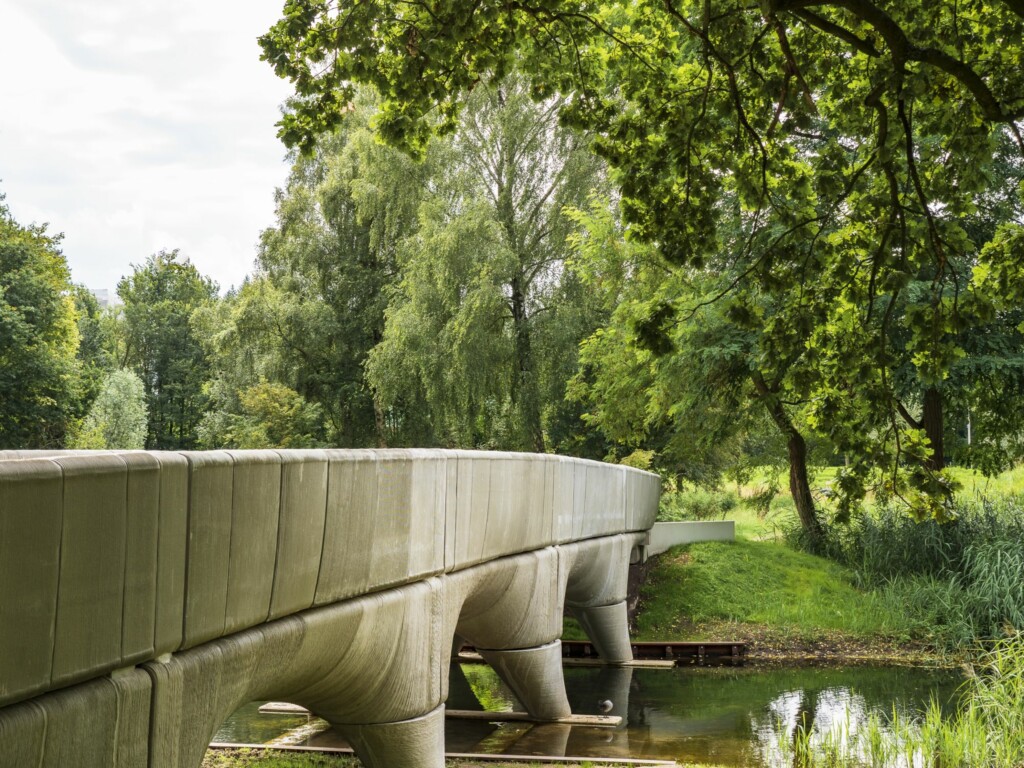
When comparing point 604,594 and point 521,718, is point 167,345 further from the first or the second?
point 521,718

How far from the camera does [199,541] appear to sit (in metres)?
4.84

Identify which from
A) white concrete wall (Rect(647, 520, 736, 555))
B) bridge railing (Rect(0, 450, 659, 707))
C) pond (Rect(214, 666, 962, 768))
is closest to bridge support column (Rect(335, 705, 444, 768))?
bridge railing (Rect(0, 450, 659, 707))

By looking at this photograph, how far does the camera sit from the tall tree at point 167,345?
5219cm

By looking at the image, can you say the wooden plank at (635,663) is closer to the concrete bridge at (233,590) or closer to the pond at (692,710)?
the pond at (692,710)

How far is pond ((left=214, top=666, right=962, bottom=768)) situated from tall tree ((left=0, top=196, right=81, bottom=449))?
2309 centimetres

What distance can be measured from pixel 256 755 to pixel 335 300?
2213cm

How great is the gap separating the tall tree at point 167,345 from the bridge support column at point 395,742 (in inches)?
1628

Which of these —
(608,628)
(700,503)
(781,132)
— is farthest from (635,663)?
(700,503)

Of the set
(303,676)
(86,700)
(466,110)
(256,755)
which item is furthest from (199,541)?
(466,110)

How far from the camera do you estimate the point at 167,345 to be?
180 ft

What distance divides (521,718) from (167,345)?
1812 inches

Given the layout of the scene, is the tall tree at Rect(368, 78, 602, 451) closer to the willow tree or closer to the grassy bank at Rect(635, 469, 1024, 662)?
the grassy bank at Rect(635, 469, 1024, 662)

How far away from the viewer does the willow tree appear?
7324mm

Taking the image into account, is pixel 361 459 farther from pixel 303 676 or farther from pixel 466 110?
pixel 466 110
